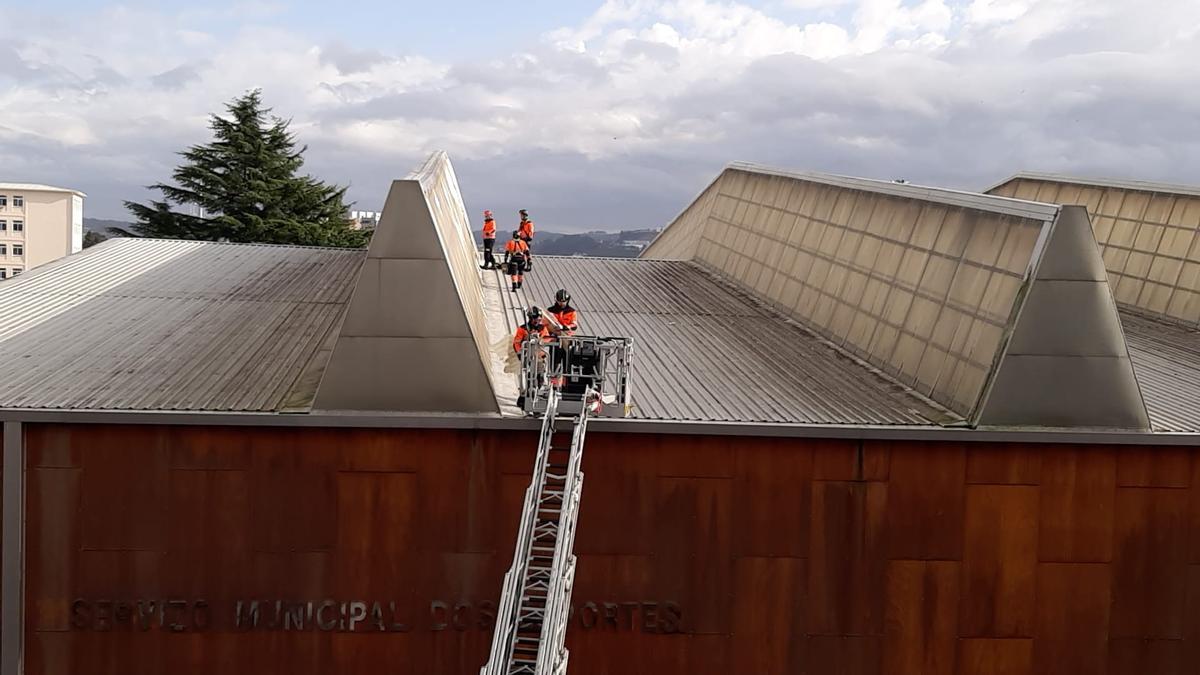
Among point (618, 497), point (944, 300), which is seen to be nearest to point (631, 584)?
point (618, 497)

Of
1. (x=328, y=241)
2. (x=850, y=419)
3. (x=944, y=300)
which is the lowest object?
(x=328, y=241)

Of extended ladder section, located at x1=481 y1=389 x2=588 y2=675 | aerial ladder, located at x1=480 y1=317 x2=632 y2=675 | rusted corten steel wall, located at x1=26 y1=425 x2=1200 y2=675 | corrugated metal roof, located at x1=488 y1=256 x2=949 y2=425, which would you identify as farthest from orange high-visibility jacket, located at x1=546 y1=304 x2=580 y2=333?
rusted corten steel wall, located at x1=26 y1=425 x2=1200 y2=675

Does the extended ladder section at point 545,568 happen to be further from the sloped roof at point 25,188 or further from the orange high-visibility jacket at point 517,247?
the sloped roof at point 25,188

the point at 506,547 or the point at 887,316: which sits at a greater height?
the point at 887,316

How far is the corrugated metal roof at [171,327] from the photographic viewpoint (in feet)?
53.3

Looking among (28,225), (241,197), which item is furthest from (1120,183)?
(28,225)

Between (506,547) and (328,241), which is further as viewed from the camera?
(328,241)

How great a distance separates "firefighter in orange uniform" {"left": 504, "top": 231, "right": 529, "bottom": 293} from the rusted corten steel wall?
13.0 meters

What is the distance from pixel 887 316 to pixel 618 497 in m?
7.58

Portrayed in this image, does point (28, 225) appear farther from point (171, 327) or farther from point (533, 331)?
point (533, 331)

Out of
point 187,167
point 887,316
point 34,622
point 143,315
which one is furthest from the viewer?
point 187,167

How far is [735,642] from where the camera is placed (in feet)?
51.6

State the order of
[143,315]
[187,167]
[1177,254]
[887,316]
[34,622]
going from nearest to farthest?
[34,622] < [887,316] < [143,315] < [1177,254] < [187,167]

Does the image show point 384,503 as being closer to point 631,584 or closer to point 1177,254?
point 631,584
